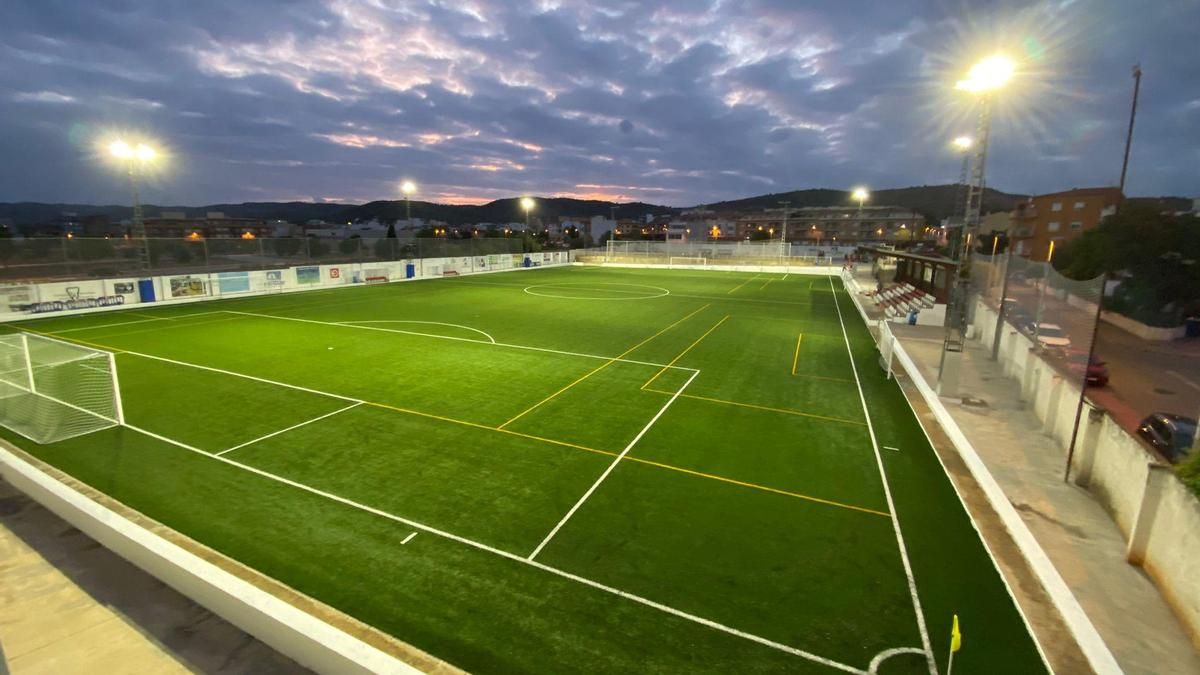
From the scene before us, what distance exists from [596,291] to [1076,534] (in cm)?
3461

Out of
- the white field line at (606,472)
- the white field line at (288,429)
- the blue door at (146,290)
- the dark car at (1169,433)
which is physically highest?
the blue door at (146,290)

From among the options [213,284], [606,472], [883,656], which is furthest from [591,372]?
[213,284]

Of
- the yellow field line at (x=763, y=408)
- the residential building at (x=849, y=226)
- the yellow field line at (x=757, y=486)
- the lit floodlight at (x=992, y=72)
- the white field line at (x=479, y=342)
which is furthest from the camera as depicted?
the residential building at (x=849, y=226)

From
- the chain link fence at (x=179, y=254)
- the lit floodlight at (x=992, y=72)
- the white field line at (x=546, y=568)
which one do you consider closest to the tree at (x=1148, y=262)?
the lit floodlight at (x=992, y=72)

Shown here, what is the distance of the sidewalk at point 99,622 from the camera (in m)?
5.57

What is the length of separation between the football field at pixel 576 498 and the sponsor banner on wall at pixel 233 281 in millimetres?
14629

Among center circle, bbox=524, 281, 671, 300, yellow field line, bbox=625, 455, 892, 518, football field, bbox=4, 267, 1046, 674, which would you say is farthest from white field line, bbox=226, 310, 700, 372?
center circle, bbox=524, 281, 671, 300

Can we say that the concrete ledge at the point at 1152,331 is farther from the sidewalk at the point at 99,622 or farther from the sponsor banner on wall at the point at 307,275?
the sponsor banner on wall at the point at 307,275

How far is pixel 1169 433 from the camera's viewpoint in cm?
1056

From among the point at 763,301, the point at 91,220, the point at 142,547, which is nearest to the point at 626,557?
the point at 142,547

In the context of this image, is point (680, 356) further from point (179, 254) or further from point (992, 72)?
point (179, 254)

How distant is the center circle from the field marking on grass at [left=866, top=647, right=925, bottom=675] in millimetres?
31755

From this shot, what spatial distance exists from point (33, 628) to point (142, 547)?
1141mm

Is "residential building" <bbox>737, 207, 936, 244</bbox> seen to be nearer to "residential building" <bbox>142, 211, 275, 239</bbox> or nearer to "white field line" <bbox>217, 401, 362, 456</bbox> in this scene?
"residential building" <bbox>142, 211, 275, 239</bbox>
